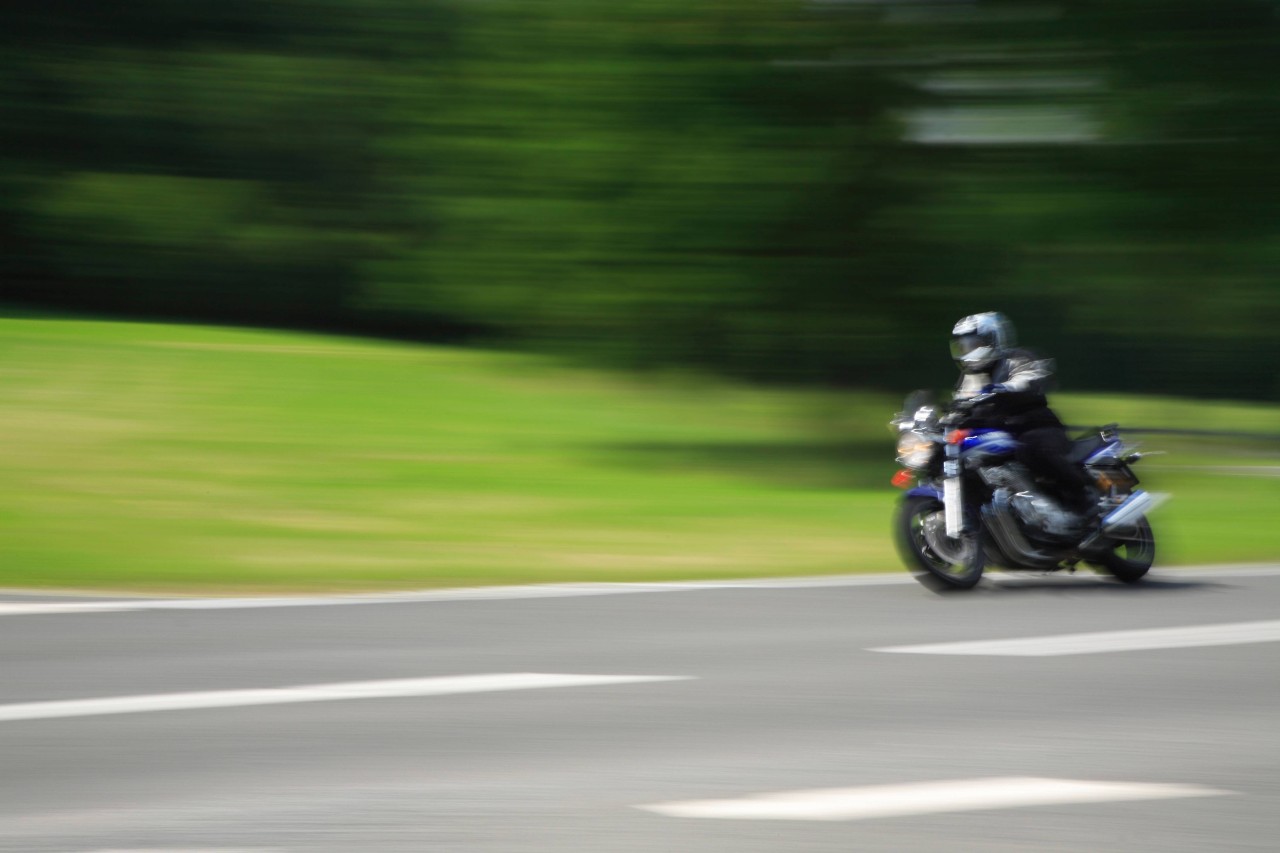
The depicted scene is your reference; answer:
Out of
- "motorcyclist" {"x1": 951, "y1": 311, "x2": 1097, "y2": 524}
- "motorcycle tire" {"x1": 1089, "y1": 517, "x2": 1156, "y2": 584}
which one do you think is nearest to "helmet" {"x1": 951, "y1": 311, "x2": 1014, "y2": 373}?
"motorcyclist" {"x1": 951, "y1": 311, "x2": 1097, "y2": 524}

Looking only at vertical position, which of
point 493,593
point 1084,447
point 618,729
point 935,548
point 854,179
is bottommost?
point 618,729

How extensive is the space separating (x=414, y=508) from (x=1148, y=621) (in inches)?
295

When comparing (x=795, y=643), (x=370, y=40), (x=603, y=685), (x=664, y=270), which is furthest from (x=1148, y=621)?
(x=370, y=40)

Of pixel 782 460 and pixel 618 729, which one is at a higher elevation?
pixel 782 460

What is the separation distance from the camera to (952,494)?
959cm

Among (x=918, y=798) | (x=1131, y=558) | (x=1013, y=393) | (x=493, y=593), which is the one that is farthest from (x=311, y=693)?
(x=1131, y=558)

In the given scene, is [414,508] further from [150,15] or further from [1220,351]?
[150,15]

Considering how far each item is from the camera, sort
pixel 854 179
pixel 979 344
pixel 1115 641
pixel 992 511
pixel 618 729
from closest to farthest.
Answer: pixel 618 729, pixel 1115 641, pixel 992 511, pixel 979 344, pixel 854 179

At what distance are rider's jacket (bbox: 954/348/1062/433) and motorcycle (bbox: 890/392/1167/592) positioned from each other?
105 mm

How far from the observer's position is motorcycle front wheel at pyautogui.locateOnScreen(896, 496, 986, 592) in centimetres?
952

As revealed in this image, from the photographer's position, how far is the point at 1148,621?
28.1 ft

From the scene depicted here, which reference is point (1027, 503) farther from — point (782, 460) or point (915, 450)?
point (782, 460)

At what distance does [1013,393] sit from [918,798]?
5.47 meters

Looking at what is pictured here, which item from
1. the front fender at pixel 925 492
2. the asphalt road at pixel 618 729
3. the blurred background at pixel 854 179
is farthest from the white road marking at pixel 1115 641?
the blurred background at pixel 854 179
